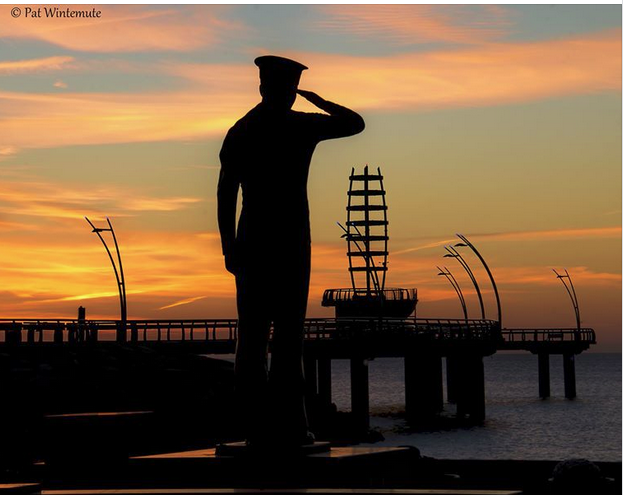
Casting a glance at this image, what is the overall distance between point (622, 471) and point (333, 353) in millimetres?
40797

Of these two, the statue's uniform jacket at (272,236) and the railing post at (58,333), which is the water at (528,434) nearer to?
the railing post at (58,333)

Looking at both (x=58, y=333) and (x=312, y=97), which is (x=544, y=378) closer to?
(x=58, y=333)

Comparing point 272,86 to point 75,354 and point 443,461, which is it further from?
point 75,354

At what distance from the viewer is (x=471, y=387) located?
7150cm

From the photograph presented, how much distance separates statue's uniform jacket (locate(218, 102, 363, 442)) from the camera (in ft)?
A: 37.9

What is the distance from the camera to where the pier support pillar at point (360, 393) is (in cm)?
5391

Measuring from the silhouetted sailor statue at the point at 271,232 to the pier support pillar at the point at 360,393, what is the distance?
41.7 metres

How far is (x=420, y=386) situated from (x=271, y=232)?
5390 centimetres

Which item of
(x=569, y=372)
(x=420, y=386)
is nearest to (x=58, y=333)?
(x=420, y=386)

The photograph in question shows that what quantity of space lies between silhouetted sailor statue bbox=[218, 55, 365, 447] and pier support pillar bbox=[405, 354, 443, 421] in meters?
51.3

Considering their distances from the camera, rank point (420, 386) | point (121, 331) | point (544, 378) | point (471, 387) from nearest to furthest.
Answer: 1. point (121, 331)
2. point (420, 386)
3. point (471, 387)
4. point (544, 378)

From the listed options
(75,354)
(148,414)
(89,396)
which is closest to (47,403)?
(89,396)

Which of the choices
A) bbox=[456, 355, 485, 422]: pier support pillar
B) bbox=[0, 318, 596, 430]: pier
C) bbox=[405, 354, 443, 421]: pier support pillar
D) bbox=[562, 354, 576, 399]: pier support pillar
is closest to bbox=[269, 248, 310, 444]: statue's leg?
bbox=[0, 318, 596, 430]: pier

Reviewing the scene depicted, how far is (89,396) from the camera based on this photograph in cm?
2291
